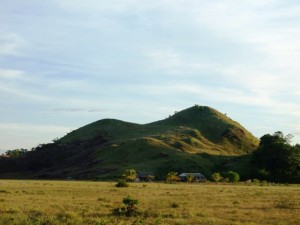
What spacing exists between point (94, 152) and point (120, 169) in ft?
147

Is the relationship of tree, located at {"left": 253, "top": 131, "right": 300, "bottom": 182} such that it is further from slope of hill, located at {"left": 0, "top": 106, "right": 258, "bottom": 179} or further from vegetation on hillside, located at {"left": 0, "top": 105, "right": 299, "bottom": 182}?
slope of hill, located at {"left": 0, "top": 106, "right": 258, "bottom": 179}

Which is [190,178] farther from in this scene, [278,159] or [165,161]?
[165,161]

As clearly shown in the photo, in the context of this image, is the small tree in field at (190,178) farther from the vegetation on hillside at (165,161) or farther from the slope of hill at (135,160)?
the slope of hill at (135,160)

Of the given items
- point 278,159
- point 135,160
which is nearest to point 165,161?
point 135,160

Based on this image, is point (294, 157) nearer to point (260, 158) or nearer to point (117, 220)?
point (260, 158)

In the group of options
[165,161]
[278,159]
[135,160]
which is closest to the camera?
[278,159]

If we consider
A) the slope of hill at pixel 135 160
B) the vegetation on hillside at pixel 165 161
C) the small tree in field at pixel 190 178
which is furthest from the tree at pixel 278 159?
the small tree in field at pixel 190 178

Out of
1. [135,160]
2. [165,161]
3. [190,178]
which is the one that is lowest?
[190,178]

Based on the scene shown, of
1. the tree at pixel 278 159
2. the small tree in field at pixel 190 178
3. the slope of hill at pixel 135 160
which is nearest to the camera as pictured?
the small tree in field at pixel 190 178

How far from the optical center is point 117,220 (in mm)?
26359

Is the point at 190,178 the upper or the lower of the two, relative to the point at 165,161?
lower

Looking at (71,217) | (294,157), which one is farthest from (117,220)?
(294,157)

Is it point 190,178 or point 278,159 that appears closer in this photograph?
point 190,178

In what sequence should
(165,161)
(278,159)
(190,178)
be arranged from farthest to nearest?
(165,161), (278,159), (190,178)
